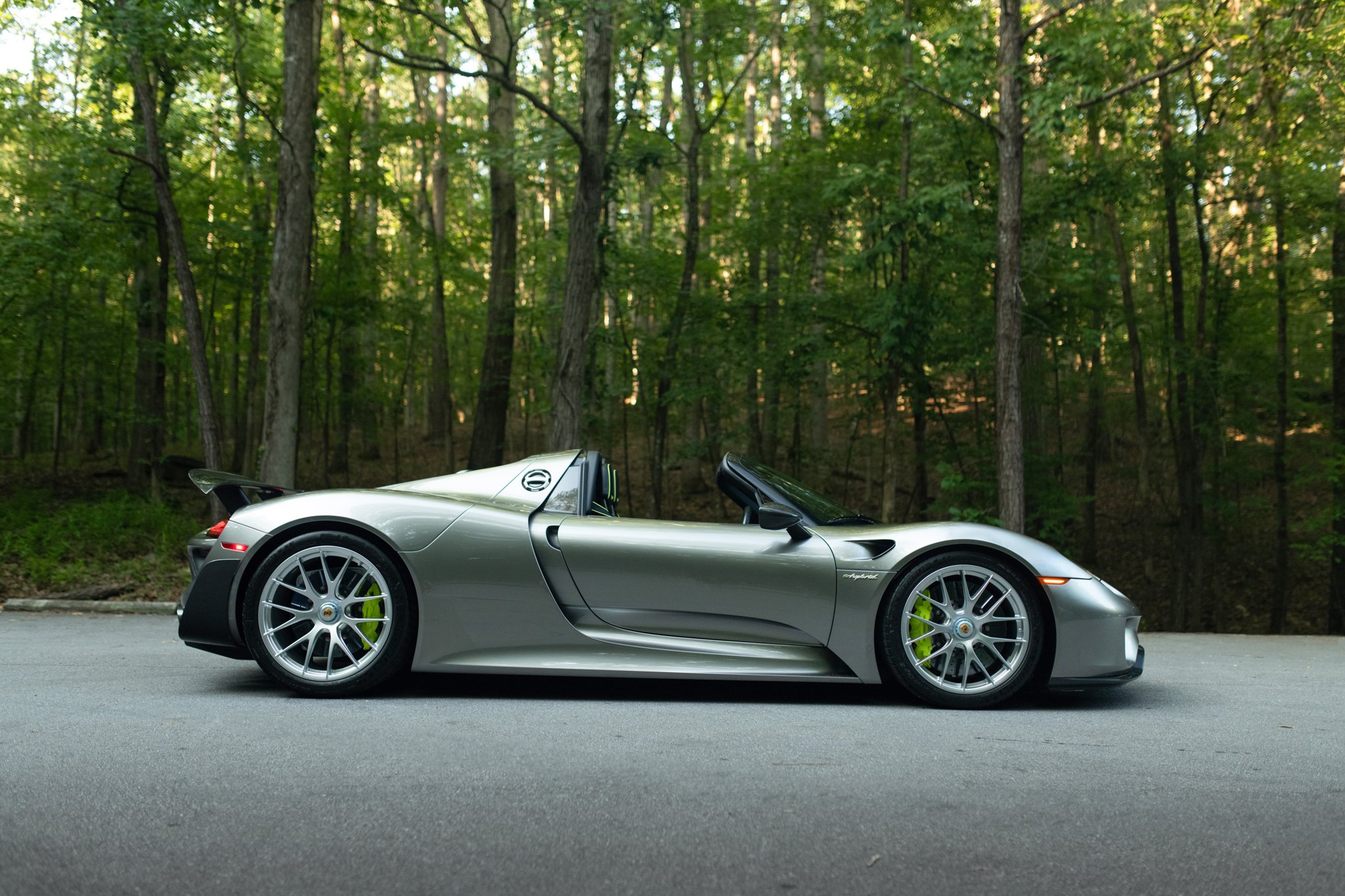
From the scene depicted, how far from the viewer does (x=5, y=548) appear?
38.4 feet

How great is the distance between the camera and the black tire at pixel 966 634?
420 cm

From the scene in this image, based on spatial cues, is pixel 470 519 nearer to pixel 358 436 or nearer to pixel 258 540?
pixel 258 540

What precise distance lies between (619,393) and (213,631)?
13903 millimetres

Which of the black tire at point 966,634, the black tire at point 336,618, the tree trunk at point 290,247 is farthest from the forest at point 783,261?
the black tire at point 966,634

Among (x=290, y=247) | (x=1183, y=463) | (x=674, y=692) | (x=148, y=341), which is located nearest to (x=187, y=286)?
(x=290, y=247)

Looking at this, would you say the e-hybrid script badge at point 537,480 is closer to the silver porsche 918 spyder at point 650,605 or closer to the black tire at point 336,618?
the silver porsche 918 spyder at point 650,605

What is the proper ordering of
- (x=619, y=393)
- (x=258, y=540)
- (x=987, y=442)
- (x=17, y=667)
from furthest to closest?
(x=619, y=393) < (x=987, y=442) < (x=17, y=667) < (x=258, y=540)

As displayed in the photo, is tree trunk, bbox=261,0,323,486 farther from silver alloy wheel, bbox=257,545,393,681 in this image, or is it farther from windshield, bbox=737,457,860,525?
windshield, bbox=737,457,860,525

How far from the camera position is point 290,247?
37.7ft

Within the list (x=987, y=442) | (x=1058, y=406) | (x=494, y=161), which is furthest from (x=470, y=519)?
(x=1058, y=406)

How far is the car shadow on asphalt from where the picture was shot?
4316mm

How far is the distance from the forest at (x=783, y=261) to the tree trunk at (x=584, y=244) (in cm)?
5

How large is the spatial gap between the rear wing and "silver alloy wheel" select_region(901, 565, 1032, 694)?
2.88m

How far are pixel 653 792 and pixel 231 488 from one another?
2636 millimetres
